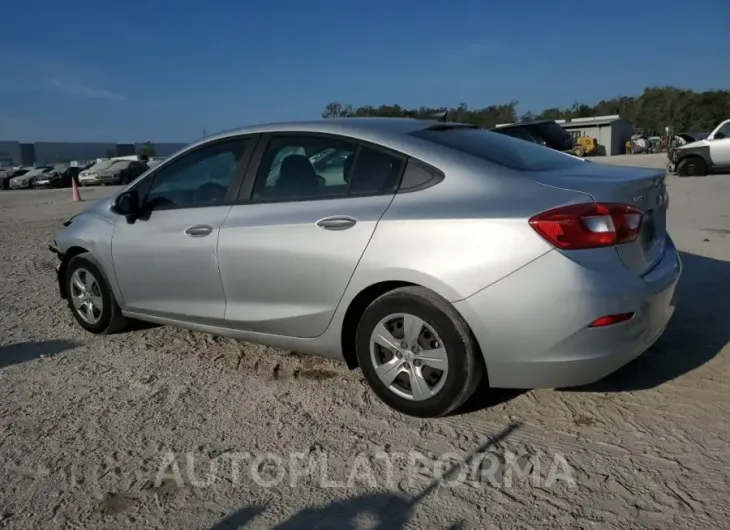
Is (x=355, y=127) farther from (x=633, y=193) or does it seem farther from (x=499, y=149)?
(x=633, y=193)

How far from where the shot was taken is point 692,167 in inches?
715

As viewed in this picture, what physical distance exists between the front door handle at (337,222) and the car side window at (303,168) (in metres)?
Result: 0.16

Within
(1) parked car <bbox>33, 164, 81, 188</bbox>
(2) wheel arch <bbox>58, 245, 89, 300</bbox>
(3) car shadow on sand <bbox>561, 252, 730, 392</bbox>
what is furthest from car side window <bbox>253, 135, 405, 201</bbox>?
(1) parked car <bbox>33, 164, 81, 188</bbox>

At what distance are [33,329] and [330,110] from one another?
183 ft

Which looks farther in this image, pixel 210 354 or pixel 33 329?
pixel 33 329

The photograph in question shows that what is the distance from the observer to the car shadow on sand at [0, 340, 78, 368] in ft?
13.8

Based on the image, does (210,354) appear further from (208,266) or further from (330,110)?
(330,110)

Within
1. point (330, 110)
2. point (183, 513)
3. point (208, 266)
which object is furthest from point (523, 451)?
point (330, 110)

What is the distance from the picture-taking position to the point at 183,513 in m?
2.42

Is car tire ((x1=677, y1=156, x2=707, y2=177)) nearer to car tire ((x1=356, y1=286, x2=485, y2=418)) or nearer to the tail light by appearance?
the tail light

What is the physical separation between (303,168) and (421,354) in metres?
1.32

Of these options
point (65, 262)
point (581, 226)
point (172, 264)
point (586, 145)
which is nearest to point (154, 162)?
point (65, 262)

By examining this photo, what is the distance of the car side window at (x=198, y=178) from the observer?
12.6ft

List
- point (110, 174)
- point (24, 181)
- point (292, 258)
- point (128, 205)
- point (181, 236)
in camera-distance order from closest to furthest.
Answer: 1. point (292, 258)
2. point (181, 236)
3. point (128, 205)
4. point (110, 174)
5. point (24, 181)
